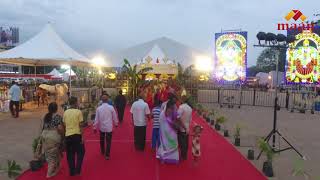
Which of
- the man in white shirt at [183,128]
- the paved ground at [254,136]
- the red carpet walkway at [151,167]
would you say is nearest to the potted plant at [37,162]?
the red carpet walkway at [151,167]

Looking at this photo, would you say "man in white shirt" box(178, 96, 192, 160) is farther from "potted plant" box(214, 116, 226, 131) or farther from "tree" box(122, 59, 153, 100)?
"tree" box(122, 59, 153, 100)

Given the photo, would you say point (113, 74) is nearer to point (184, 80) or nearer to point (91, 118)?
point (184, 80)

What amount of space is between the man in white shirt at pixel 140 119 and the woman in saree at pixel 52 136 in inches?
116

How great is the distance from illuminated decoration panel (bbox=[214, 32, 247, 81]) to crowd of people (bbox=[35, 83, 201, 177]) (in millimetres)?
24923

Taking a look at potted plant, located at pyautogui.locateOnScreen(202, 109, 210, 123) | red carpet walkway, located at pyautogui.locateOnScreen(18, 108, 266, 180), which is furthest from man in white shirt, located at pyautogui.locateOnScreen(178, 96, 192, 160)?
potted plant, located at pyautogui.locateOnScreen(202, 109, 210, 123)

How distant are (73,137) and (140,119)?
2882 mm

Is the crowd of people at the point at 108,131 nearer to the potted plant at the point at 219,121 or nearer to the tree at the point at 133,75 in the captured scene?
the potted plant at the point at 219,121

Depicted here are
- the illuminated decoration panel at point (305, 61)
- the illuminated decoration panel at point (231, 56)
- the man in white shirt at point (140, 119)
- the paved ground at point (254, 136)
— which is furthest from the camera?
the illuminated decoration panel at point (305, 61)

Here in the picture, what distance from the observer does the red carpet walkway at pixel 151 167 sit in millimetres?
7906

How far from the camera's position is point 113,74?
87.0 ft

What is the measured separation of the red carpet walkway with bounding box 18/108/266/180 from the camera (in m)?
7.91

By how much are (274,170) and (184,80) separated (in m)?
19.3

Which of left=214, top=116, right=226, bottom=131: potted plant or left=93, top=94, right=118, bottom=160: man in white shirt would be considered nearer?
left=93, top=94, right=118, bottom=160: man in white shirt

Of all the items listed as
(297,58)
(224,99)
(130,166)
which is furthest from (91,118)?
(297,58)
